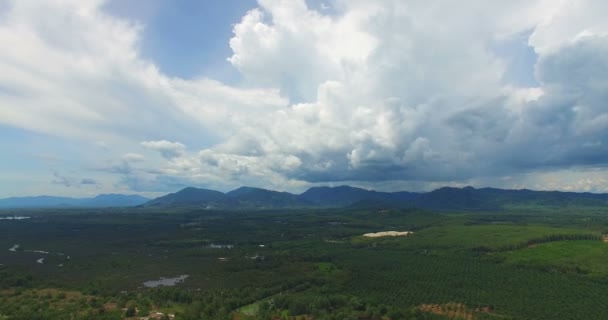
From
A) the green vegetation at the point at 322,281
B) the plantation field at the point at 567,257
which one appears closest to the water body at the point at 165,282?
the green vegetation at the point at 322,281

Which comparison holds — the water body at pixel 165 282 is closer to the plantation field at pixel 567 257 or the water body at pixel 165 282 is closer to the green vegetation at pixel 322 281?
the green vegetation at pixel 322 281

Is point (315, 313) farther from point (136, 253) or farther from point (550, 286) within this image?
point (136, 253)

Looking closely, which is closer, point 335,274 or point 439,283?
point 439,283

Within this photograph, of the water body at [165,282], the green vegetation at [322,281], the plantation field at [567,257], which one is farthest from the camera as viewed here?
the plantation field at [567,257]

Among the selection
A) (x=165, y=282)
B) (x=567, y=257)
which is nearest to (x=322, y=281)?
(x=165, y=282)

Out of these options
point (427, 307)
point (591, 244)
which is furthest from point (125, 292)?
point (591, 244)

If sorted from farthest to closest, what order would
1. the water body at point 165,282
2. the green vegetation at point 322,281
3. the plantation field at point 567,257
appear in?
the plantation field at point 567,257
the water body at point 165,282
the green vegetation at point 322,281

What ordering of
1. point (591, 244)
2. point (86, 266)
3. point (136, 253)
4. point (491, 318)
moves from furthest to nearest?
point (136, 253) < point (591, 244) < point (86, 266) < point (491, 318)

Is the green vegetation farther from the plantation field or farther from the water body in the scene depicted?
the water body

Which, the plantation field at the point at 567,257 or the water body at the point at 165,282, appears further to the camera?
the plantation field at the point at 567,257
